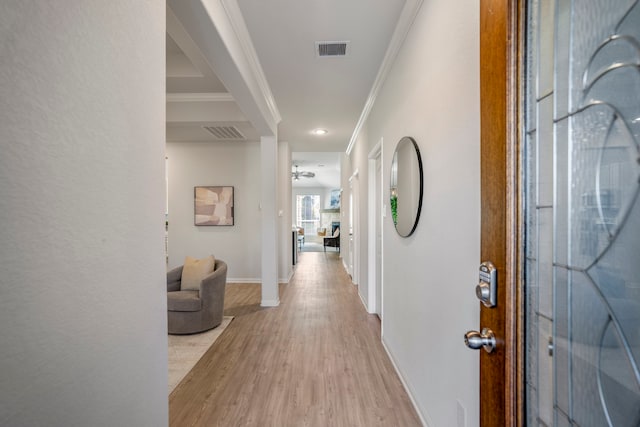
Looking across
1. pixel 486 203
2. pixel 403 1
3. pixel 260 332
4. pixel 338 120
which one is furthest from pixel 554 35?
pixel 338 120

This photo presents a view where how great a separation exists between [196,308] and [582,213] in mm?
3319

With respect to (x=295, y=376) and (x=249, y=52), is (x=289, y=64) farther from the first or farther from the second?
(x=295, y=376)

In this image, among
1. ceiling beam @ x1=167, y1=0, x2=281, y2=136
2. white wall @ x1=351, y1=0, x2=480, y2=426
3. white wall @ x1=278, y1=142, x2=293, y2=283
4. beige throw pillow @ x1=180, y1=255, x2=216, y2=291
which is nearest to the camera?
white wall @ x1=351, y1=0, x2=480, y2=426

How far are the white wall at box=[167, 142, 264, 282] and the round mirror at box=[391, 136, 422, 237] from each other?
3582 millimetres

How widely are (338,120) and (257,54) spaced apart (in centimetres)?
194

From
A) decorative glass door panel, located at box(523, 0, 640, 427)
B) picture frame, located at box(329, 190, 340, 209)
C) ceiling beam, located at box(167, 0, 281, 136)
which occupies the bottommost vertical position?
decorative glass door panel, located at box(523, 0, 640, 427)

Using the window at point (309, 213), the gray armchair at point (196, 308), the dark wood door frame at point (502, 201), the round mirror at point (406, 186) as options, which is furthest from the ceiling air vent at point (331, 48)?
the window at point (309, 213)

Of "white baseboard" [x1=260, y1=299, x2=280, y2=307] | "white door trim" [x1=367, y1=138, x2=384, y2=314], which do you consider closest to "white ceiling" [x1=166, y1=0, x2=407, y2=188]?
"white door trim" [x1=367, y1=138, x2=384, y2=314]

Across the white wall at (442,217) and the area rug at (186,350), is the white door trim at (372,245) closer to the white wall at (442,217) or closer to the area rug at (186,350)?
the white wall at (442,217)

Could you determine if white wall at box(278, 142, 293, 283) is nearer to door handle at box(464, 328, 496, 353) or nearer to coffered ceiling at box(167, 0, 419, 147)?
coffered ceiling at box(167, 0, 419, 147)

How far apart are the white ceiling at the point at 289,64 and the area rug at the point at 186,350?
7.94ft

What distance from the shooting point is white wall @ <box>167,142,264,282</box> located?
5.52 metres

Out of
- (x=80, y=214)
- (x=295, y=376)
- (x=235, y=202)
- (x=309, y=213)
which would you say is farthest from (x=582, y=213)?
(x=309, y=213)

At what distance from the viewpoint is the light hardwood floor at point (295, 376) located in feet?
6.18
